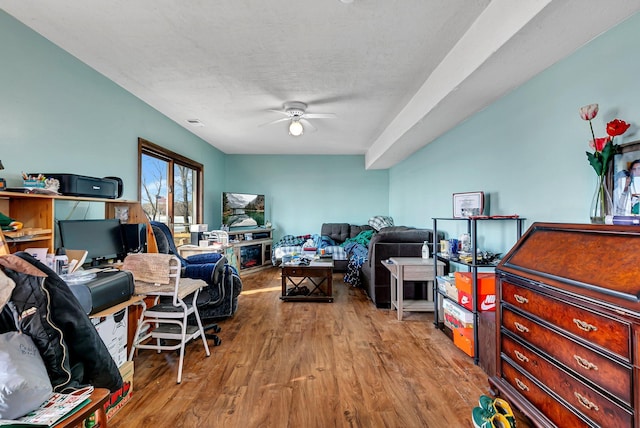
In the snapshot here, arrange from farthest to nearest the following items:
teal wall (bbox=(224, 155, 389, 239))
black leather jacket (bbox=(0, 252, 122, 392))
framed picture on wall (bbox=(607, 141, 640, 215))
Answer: teal wall (bbox=(224, 155, 389, 239)) < framed picture on wall (bbox=(607, 141, 640, 215)) < black leather jacket (bbox=(0, 252, 122, 392))

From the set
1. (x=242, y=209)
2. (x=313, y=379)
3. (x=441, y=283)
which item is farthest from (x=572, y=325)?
(x=242, y=209)

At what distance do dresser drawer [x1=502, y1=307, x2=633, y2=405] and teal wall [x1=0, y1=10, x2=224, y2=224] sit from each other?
348 centimetres

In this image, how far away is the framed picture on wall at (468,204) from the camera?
279 cm

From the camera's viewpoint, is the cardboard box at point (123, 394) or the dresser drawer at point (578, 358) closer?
the dresser drawer at point (578, 358)

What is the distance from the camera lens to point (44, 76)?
2.27 metres

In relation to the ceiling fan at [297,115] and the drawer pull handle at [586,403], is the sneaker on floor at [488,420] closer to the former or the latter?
the drawer pull handle at [586,403]

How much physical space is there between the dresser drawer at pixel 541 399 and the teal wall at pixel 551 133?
106 centimetres

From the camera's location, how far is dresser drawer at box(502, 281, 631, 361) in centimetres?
106

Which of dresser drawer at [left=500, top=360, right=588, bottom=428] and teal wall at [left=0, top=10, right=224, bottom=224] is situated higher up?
teal wall at [left=0, top=10, right=224, bottom=224]

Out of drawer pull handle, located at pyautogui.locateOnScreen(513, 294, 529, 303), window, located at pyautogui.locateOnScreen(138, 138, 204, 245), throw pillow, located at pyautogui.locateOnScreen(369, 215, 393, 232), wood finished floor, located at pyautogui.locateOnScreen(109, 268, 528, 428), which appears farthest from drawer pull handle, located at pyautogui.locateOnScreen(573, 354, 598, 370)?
throw pillow, located at pyautogui.locateOnScreen(369, 215, 393, 232)

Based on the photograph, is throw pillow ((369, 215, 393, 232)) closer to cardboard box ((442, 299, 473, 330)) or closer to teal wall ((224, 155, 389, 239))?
teal wall ((224, 155, 389, 239))

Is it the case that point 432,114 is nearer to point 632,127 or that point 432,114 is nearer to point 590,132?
point 590,132

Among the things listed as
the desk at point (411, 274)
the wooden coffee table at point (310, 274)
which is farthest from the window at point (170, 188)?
the desk at point (411, 274)

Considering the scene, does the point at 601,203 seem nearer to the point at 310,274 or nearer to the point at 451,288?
the point at 451,288
